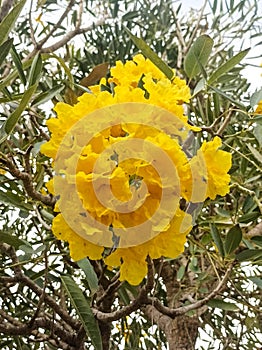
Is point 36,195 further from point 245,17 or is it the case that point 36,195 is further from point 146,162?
point 245,17

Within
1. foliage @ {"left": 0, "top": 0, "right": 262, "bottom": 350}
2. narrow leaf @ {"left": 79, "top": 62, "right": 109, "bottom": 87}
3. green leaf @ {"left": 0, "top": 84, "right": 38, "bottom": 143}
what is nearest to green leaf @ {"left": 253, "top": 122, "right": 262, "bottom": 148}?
foliage @ {"left": 0, "top": 0, "right": 262, "bottom": 350}

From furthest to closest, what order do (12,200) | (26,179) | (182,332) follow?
(182,332) < (12,200) < (26,179)

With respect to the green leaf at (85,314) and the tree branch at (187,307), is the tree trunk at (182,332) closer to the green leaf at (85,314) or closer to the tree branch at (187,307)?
the tree branch at (187,307)

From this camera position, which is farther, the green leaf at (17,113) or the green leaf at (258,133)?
the green leaf at (258,133)

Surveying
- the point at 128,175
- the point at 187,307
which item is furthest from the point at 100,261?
the point at 128,175

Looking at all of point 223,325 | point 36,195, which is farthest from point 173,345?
point 36,195

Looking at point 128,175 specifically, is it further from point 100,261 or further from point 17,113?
point 100,261

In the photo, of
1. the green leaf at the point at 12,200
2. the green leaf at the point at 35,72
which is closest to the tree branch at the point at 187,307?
the green leaf at the point at 12,200
